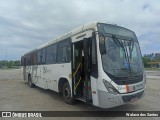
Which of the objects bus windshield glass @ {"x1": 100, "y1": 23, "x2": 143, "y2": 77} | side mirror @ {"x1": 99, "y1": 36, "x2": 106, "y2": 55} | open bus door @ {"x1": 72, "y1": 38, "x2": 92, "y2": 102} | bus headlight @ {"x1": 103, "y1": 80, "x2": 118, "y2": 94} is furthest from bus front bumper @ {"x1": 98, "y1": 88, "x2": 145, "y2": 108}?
side mirror @ {"x1": 99, "y1": 36, "x2": 106, "y2": 55}

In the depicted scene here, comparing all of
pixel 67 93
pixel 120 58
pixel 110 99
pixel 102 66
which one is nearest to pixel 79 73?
pixel 67 93

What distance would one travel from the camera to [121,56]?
22.3 ft

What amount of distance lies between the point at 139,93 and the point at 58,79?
404cm

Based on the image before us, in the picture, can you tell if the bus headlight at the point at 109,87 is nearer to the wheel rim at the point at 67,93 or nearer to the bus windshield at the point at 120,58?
the bus windshield at the point at 120,58

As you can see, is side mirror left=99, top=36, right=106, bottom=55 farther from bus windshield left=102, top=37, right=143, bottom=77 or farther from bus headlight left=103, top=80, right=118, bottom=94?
bus headlight left=103, top=80, right=118, bottom=94

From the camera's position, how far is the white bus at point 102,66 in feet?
20.6

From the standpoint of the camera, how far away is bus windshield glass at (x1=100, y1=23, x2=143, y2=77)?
→ 6.45m

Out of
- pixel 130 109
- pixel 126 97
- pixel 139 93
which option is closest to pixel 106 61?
pixel 126 97

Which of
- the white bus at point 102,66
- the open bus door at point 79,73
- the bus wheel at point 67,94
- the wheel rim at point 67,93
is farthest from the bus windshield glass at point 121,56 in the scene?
the wheel rim at point 67,93

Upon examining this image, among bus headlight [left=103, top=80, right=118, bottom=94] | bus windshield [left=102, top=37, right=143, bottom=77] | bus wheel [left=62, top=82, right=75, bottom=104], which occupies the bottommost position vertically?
bus wheel [left=62, top=82, right=75, bottom=104]

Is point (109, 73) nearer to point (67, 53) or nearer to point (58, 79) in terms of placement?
point (67, 53)

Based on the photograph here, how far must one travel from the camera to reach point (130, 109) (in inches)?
297

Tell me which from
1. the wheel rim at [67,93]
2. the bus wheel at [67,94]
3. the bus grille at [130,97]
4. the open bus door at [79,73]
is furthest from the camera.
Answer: the wheel rim at [67,93]

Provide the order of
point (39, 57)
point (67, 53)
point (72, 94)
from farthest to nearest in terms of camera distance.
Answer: point (39, 57) → point (67, 53) → point (72, 94)
